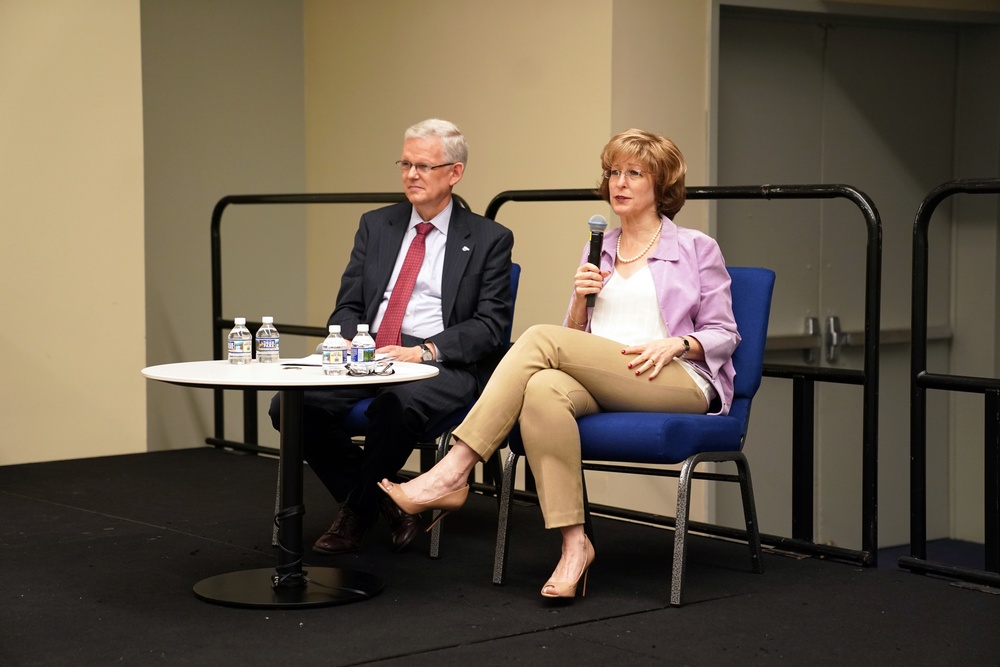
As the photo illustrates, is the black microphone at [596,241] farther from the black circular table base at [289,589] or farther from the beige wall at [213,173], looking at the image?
the beige wall at [213,173]

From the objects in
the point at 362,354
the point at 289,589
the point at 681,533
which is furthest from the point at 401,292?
the point at 681,533

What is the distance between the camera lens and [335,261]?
5.93 m

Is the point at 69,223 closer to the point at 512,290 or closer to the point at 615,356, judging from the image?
the point at 512,290

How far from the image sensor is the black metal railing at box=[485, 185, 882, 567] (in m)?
3.18

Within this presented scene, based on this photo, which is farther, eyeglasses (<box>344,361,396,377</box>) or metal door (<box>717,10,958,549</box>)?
metal door (<box>717,10,958,549</box>)

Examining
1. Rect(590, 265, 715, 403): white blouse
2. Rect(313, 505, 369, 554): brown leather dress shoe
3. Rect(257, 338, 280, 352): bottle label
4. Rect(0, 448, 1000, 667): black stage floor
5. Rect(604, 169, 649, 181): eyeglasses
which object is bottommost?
Rect(0, 448, 1000, 667): black stage floor

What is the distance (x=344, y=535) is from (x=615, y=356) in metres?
0.93

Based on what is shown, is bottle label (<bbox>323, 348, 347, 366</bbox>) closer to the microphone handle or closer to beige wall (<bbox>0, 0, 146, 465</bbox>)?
the microphone handle

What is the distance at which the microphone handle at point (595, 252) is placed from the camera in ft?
9.95

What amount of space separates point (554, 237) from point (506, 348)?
4.73 ft

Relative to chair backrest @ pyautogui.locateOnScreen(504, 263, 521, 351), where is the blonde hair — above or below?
above

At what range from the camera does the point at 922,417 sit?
3.20 metres

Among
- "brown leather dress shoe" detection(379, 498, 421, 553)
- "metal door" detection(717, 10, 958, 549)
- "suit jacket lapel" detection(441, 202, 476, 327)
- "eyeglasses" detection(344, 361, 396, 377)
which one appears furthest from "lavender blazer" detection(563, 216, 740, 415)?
"metal door" detection(717, 10, 958, 549)

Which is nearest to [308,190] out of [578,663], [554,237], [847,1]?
[554,237]
